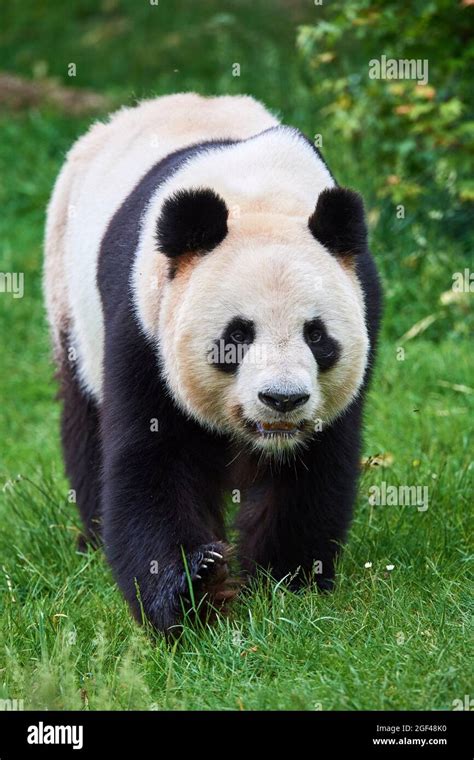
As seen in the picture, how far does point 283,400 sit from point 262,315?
1.06 ft

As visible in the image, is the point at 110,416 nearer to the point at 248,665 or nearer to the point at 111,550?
the point at 111,550

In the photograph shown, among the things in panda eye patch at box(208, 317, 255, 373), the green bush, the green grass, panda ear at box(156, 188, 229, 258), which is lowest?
the green grass

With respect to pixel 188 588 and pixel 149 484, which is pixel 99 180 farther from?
pixel 188 588

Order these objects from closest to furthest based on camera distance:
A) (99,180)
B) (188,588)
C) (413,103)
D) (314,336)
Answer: (314,336), (188,588), (99,180), (413,103)

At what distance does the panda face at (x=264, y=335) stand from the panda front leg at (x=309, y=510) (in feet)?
0.92

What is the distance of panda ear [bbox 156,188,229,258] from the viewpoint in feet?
14.2

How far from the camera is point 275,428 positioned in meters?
4.38

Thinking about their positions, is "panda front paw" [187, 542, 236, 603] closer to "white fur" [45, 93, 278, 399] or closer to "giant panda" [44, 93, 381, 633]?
"giant panda" [44, 93, 381, 633]

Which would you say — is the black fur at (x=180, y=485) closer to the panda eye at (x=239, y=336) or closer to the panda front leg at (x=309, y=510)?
the panda front leg at (x=309, y=510)

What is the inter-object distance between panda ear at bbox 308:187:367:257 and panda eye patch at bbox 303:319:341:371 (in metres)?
0.36

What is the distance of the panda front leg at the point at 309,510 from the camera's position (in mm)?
4836
